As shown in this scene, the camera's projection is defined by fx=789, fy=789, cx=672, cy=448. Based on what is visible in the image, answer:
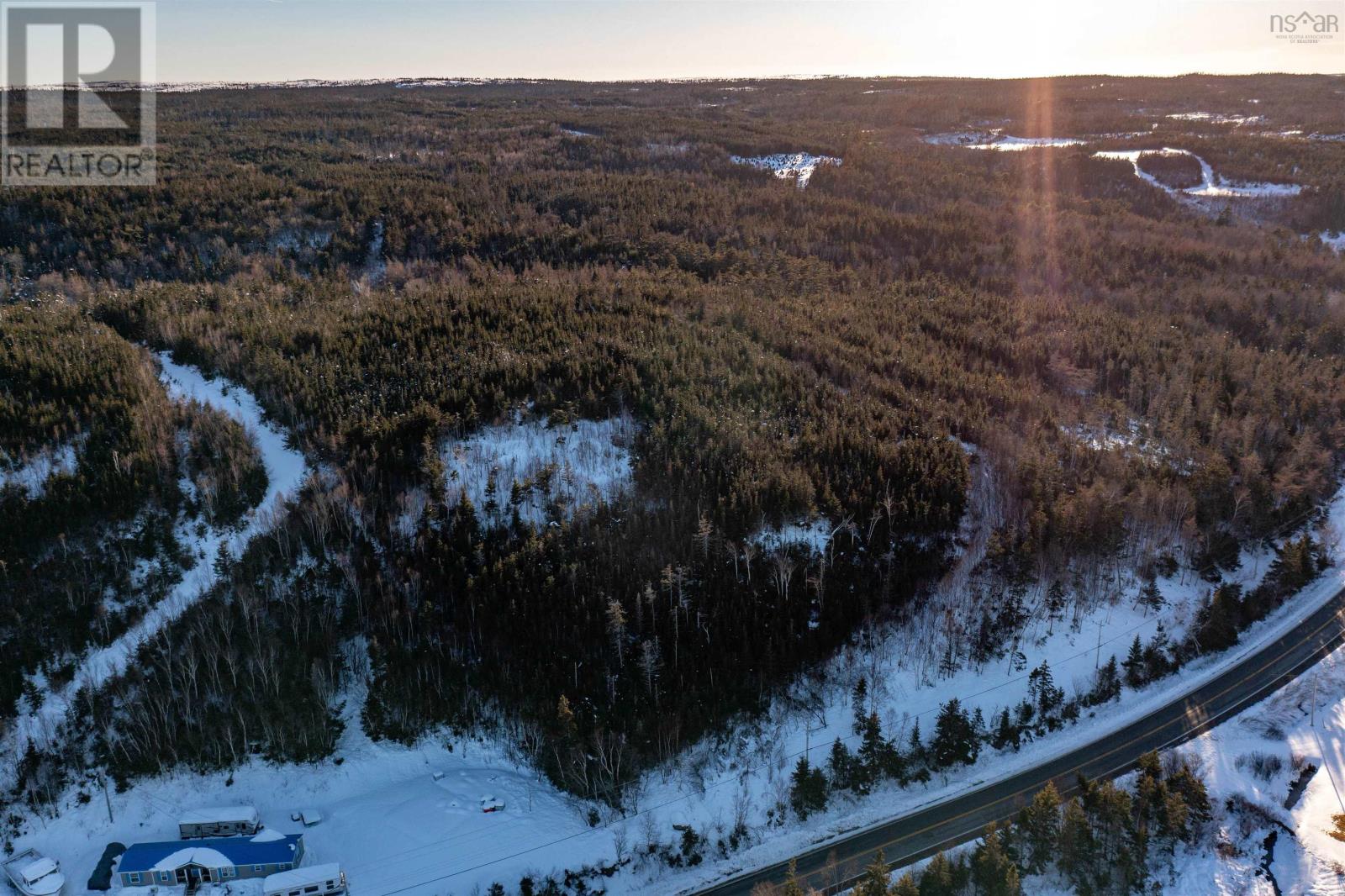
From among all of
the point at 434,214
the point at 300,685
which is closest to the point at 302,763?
the point at 300,685

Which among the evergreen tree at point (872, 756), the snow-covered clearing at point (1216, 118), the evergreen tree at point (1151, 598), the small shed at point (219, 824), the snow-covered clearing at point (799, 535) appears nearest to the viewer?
the small shed at point (219, 824)

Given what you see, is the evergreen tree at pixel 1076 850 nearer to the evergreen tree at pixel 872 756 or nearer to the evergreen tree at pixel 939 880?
the evergreen tree at pixel 939 880

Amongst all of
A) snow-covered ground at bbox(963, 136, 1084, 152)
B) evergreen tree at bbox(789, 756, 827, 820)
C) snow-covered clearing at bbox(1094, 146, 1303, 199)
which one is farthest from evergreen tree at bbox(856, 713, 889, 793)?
snow-covered ground at bbox(963, 136, 1084, 152)

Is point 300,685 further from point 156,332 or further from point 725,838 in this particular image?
point 156,332

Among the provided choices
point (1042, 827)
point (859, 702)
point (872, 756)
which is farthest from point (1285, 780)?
point (859, 702)

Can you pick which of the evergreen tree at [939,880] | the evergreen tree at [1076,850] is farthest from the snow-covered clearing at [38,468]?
the evergreen tree at [1076,850]
